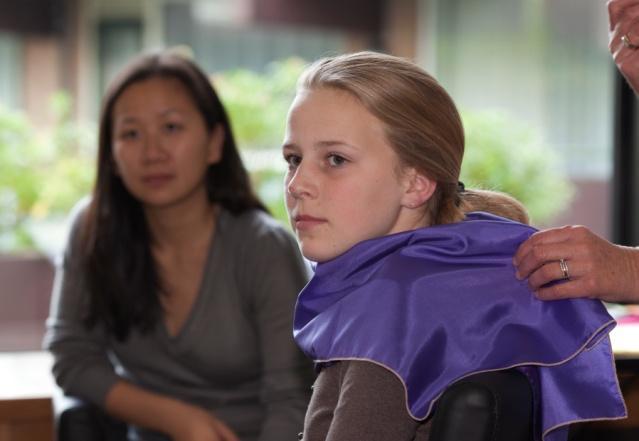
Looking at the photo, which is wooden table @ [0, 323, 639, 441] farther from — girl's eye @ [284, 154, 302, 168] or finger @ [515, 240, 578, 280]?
girl's eye @ [284, 154, 302, 168]

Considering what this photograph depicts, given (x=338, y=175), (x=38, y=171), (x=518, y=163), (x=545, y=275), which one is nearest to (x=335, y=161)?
(x=338, y=175)

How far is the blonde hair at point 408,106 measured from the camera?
1411 mm

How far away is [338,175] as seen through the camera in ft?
4.62

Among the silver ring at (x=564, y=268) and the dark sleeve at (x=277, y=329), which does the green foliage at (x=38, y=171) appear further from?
the silver ring at (x=564, y=268)

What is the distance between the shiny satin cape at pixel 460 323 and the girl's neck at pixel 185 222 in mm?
1141

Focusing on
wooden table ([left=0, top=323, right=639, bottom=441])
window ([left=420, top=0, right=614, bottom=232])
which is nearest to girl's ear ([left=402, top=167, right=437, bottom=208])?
wooden table ([left=0, top=323, right=639, bottom=441])

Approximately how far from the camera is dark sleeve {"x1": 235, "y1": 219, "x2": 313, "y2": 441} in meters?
2.33

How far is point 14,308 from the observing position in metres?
4.39

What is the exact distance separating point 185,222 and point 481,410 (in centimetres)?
140

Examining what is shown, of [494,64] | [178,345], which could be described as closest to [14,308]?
[178,345]

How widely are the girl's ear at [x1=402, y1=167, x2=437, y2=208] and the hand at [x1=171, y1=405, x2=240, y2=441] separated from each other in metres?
1.00

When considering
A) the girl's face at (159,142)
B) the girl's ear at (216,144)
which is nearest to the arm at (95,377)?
the girl's face at (159,142)

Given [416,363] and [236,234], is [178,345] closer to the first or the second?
[236,234]

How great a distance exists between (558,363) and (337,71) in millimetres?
451
